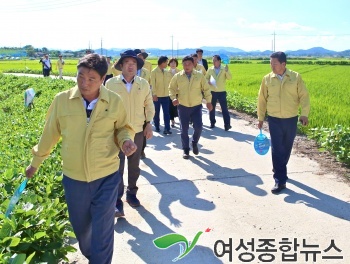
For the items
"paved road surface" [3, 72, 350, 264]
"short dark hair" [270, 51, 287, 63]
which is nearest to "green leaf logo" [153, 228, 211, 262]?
"paved road surface" [3, 72, 350, 264]

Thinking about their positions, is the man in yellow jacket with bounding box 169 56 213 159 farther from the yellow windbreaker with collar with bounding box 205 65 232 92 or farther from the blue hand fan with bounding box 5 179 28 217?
the blue hand fan with bounding box 5 179 28 217

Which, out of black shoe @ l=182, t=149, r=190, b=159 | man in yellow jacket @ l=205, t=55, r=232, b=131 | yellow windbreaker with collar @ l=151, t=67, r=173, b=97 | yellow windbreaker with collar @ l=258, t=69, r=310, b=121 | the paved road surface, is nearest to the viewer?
the paved road surface

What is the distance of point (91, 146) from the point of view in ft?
10.00

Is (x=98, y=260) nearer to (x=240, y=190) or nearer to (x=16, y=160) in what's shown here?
(x=16, y=160)

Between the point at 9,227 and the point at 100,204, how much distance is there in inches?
30.4

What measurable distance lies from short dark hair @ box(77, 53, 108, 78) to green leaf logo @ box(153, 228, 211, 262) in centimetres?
196

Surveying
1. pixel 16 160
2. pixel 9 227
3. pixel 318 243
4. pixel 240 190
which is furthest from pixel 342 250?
pixel 16 160

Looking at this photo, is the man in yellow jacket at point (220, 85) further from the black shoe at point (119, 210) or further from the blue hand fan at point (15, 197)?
the blue hand fan at point (15, 197)

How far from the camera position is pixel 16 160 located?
16.3 ft

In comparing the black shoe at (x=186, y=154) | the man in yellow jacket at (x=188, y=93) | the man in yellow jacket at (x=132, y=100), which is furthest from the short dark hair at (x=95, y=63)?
the black shoe at (x=186, y=154)

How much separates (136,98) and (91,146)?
5.91 feet

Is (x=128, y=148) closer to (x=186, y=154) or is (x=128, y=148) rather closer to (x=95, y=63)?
(x=95, y=63)

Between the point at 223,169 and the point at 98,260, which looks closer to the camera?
the point at 98,260

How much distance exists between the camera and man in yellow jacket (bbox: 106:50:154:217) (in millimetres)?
4645
